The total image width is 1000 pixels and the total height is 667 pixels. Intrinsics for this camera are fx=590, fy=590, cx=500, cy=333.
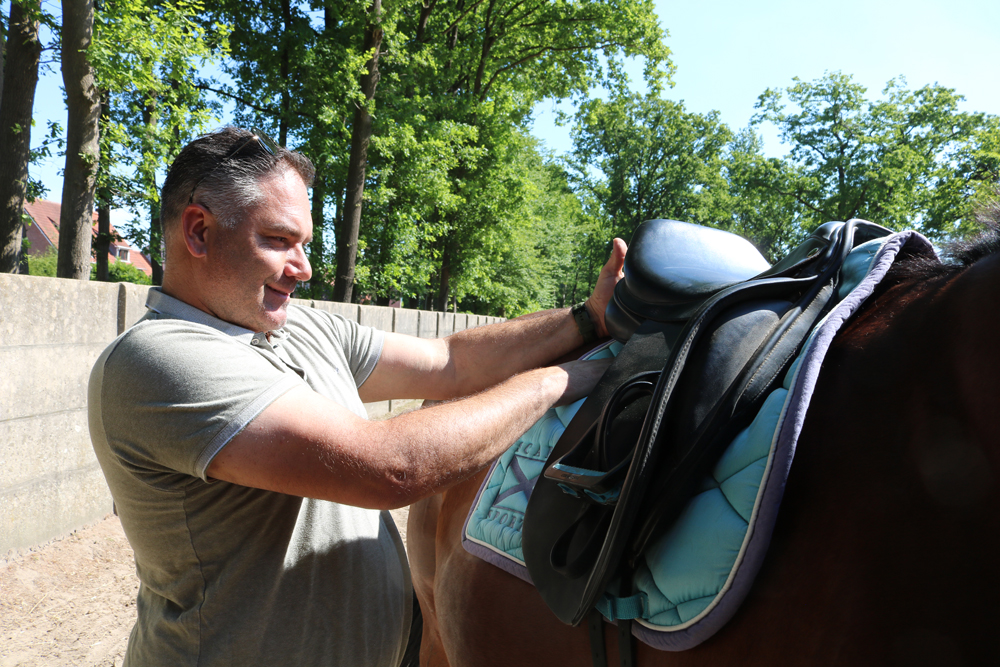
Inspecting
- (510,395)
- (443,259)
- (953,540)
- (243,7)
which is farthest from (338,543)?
(443,259)

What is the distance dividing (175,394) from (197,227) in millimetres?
430

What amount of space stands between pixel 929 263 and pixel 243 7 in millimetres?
13862

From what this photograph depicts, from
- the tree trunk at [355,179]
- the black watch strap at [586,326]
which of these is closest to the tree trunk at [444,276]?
the tree trunk at [355,179]

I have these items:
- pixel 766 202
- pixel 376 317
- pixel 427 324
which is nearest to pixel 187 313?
pixel 376 317

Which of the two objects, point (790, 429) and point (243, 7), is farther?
point (243, 7)

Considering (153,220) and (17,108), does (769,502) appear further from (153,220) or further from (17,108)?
(153,220)

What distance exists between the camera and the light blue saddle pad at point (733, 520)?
0.90 meters

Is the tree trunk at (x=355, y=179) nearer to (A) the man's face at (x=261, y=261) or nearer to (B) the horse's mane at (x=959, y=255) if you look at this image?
(A) the man's face at (x=261, y=261)

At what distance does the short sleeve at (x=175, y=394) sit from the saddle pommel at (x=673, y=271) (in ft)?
2.99

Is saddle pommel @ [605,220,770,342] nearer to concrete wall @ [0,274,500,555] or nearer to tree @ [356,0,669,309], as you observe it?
concrete wall @ [0,274,500,555]

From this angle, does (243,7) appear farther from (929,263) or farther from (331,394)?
(929,263)

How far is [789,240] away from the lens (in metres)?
25.5

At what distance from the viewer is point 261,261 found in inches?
54.9

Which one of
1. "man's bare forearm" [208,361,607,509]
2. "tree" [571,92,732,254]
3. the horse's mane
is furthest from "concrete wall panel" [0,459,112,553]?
"tree" [571,92,732,254]
